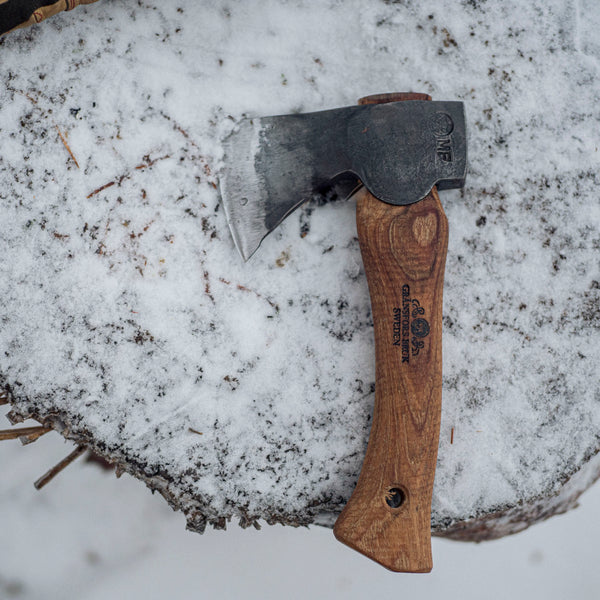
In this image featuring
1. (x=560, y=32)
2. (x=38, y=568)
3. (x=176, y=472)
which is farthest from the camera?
(x=38, y=568)

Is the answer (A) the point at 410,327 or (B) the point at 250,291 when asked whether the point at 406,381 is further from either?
(B) the point at 250,291

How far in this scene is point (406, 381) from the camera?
43.4 inches

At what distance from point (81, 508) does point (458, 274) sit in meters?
1.56

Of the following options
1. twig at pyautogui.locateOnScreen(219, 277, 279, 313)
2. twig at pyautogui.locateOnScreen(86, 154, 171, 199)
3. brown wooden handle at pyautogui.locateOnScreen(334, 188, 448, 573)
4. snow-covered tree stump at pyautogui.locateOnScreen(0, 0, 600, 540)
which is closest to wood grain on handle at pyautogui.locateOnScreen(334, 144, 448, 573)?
brown wooden handle at pyautogui.locateOnScreen(334, 188, 448, 573)

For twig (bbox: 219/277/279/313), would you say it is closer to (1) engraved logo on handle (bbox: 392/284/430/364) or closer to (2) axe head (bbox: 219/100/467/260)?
(2) axe head (bbox: 219/100/467/260)

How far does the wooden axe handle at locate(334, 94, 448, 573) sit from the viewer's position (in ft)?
3.59

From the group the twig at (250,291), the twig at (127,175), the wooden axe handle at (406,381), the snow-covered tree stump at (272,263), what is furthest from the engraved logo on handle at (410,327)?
the twig at (127,175)

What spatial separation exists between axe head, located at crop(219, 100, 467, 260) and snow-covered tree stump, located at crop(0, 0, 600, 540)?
0.35 ft

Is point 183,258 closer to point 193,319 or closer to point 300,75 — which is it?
point 193,319

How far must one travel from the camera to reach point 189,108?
49.2 inches

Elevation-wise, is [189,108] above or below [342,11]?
below

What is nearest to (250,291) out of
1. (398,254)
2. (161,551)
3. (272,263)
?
(272,263)

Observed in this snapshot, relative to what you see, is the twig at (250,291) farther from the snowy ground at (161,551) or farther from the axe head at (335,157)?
the snowy ground at (161,551)

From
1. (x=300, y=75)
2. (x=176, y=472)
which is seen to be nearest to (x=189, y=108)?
(x=300, y=75)
